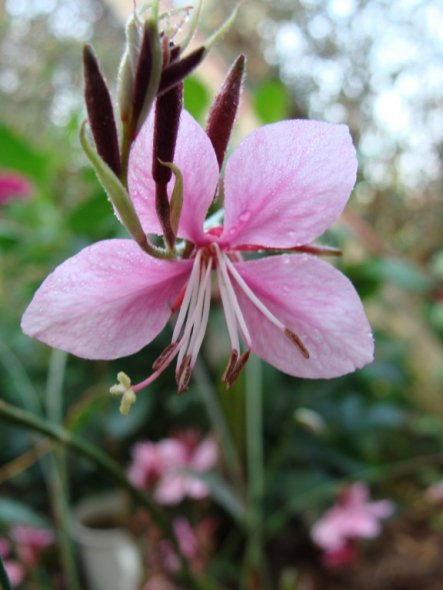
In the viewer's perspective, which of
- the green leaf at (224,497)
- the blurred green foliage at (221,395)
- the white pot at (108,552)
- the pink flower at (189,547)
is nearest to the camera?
the green leaf at (224,497)

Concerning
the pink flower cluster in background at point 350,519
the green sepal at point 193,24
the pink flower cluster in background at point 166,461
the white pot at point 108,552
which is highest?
the green sepal at point 193,24

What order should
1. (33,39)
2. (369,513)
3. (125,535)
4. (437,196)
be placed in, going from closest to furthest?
1. (369,513)
2. (125,535)
3. (437,196)
4. (33,39)

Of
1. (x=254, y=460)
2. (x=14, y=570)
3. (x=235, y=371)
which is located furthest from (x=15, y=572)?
(x=235, y=371)

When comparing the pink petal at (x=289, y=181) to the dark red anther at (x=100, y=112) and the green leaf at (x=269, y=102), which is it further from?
the green leaf at (x=269, y=102)

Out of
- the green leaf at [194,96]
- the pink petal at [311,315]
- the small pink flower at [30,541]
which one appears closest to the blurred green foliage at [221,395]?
the green leaf at [194,96]

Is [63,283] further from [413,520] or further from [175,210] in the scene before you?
[413,520]

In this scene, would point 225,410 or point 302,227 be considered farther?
point 225,410

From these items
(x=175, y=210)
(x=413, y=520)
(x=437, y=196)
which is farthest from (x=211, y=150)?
(x=437, y=196)

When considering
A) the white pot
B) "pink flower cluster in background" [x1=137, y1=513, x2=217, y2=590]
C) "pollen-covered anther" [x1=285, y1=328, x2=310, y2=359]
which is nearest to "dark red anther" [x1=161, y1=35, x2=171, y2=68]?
"pollen-covered anther" [x1=285, y1=328, x2=310, y2=359]
